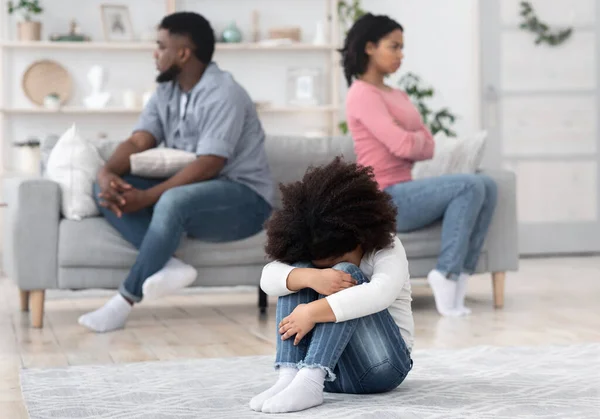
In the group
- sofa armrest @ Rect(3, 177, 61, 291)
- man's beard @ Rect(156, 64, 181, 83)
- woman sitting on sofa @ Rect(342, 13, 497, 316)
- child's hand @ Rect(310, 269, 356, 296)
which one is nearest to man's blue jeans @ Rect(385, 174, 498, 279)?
woman sitting on sofa @ Rect(342, 13, 497, 316)

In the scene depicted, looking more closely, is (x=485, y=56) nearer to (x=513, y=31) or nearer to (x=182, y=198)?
(x=513, y=31)

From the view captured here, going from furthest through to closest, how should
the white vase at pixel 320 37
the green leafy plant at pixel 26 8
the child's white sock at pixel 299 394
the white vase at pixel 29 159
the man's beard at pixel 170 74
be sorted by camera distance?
the white vase at pixel 320 37, the green leafy plant at pixel 26 8, the white vase at pixel 29 159, the man's beard at pixel 170 74, the child's white sock at pixel 299 394

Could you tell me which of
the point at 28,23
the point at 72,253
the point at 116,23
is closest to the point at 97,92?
the point at 116,23

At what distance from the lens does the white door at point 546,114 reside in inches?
258

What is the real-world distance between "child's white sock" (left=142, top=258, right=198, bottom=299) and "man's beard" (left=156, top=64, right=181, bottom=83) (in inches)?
28.2

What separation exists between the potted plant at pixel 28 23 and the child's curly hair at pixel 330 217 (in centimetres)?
462

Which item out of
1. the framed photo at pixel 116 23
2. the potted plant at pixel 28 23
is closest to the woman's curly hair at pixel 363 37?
the framed photo at pixel 116 23

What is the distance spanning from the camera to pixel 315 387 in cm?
207

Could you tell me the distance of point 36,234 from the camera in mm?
3824

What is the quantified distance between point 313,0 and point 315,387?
513 centimetres

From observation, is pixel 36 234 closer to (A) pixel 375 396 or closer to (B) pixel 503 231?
(B) pixel 503 231

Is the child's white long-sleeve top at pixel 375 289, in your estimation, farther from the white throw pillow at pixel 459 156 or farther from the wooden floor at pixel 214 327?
the white throw pillow at pixel 459 156

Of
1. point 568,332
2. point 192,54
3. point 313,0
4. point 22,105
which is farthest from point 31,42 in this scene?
point 568,332

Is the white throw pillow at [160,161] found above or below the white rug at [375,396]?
above
